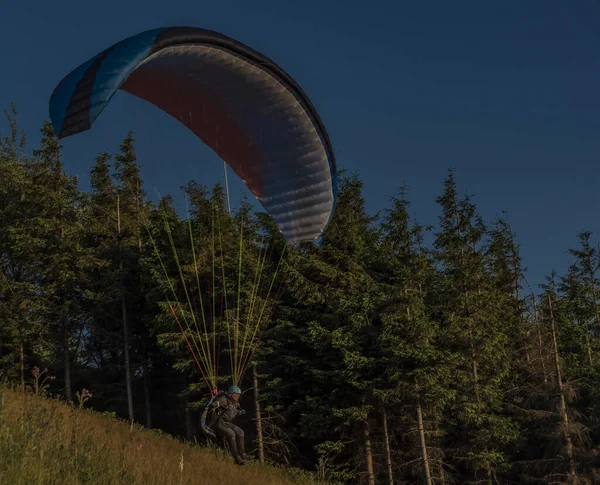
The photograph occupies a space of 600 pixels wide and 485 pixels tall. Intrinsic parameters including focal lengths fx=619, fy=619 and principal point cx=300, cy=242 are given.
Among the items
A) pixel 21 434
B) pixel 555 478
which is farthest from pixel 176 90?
pixel 555 478

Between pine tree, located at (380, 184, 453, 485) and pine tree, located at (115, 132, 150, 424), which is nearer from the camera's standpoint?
pine tree, located at (380, 184, 453, 485)

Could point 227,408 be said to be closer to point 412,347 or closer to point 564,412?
point 412,347

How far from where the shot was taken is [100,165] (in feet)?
99.8

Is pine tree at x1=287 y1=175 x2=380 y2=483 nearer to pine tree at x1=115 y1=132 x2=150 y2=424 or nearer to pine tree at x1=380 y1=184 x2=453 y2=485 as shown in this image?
pine tree at x1=380 y1=184 x2=453 y2=485

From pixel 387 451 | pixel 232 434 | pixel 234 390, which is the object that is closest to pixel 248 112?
pixel 234 390

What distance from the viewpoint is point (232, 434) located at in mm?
9953

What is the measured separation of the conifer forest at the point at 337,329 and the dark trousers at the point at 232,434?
7193 mm

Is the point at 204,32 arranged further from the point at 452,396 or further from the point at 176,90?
the point at 452,396

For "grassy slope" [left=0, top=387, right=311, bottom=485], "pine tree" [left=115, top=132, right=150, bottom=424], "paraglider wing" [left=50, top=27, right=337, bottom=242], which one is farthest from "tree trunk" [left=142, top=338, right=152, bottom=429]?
"grassy slope" [left=0, top=387, right=311, bottom=485]

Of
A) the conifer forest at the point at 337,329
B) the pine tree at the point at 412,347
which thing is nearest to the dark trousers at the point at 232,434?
the conifer forest at the point at 337,329

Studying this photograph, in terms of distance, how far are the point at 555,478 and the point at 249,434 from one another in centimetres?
1151

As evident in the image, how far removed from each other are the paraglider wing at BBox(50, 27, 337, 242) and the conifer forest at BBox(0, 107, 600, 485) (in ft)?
16.4

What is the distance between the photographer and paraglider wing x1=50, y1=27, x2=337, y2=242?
9.79 metres

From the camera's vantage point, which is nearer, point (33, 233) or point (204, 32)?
point (204, 32)
